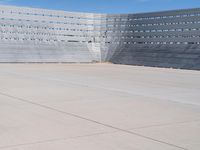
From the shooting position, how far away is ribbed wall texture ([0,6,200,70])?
90.5ft

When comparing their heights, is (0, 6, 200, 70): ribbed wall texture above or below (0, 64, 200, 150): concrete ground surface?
above

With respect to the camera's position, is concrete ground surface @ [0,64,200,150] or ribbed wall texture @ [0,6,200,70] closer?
concrete ground surface @ [0,64,200,150]

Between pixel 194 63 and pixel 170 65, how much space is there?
1.81 meters

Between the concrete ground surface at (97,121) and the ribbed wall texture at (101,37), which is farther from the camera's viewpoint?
the ribbed wall texture at (101,37)

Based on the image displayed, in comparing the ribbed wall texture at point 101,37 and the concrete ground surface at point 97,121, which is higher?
the ribbed wall texture at point 101,37

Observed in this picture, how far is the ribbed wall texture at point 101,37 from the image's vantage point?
27.6 metres

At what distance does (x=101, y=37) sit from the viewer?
109 ft

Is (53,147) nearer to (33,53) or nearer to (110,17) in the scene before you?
(33,53)

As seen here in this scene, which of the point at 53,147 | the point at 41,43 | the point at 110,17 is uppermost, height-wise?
the point at 110,17

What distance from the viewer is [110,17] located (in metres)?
33.5

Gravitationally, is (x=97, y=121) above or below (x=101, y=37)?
below

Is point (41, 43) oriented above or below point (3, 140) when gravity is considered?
above

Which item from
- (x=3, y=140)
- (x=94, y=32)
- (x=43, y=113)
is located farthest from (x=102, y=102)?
(x=94, y=32)

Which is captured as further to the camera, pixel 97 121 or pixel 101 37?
pixel 101 37
